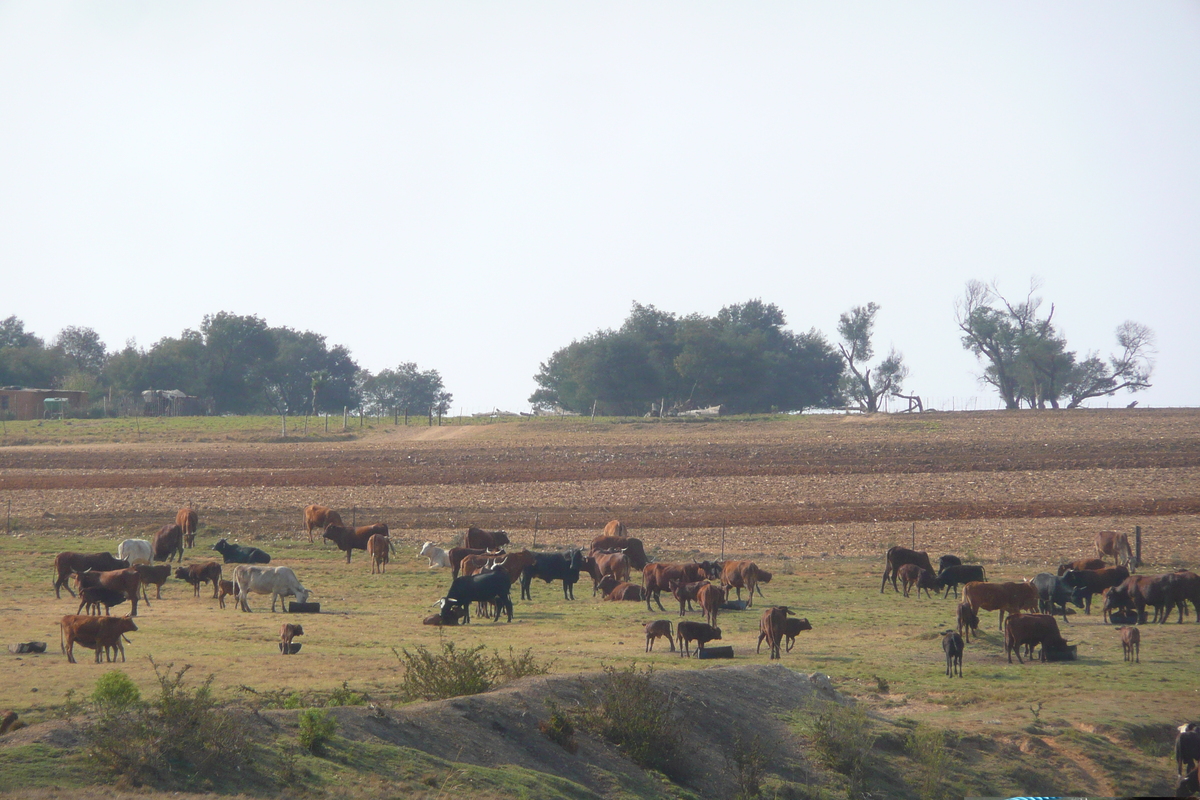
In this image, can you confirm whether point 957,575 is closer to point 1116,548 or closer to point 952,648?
point 1116,548

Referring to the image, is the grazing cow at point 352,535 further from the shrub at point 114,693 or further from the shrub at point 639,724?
the shrub at point 114,693

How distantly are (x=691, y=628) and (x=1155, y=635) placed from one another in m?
9.89

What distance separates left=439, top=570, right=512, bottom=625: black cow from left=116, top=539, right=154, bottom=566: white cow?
33.5ft

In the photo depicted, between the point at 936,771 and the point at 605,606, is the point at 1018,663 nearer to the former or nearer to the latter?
the point at 936,771

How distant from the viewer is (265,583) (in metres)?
21.8

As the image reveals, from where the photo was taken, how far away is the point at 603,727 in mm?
12758

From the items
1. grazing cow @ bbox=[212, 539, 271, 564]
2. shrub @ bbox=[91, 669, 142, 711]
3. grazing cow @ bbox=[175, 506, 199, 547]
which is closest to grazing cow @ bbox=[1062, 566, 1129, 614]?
grazing cow @ bbox=[212, 539, 271, 564]

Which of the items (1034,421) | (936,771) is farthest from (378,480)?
(1034,421)

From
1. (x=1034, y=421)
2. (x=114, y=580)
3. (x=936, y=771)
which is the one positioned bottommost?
(x=936, y=771)

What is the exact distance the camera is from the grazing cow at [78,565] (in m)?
22.8

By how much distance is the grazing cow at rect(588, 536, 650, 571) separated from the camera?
1106 inches

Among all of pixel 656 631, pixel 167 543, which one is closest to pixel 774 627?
pixel 656 631

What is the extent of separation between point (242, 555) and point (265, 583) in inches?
244

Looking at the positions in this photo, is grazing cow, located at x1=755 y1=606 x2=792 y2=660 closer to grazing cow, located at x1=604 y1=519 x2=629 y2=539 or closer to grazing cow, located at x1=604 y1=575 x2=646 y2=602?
grazing cow, located at x1=604 y1=575 x2=646 y2=602
